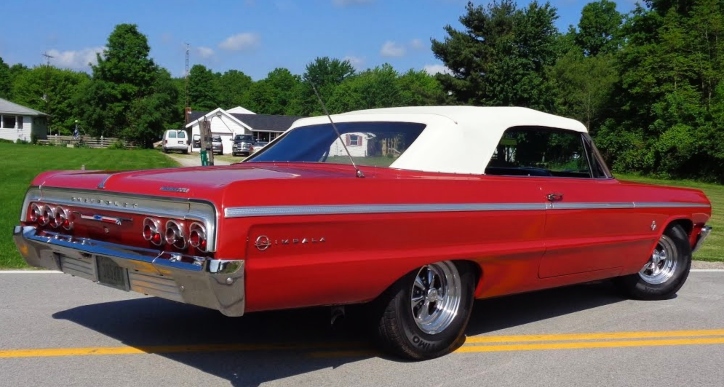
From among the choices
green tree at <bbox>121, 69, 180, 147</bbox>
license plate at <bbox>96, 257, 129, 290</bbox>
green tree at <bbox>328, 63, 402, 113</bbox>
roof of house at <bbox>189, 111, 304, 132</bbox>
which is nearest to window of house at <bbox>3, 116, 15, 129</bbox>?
green tree at <bbox>121, 69, 180, 147</bbox>

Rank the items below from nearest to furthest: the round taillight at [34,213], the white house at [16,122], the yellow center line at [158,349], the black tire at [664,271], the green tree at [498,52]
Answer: the yellow center line at [158,349]
the round taillight at [34,213]
the black tire at [664,271]
the green tree at [498,52]
the white house at [16,122]

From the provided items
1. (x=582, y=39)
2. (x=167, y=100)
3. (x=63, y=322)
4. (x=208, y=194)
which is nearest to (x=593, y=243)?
(x=208, y=194)

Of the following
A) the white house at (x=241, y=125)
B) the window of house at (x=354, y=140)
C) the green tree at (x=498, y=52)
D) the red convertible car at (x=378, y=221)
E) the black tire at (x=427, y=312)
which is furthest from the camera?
the white house at (x=241, y=125)

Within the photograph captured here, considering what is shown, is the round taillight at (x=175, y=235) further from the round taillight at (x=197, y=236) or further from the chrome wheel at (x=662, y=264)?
the chrome wheel at (x=662, y=264)

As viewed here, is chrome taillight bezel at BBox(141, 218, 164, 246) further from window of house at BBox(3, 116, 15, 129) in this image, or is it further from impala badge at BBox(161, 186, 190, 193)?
window of house at BBox(3, 116, 15, 129)

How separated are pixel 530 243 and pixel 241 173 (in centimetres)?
207

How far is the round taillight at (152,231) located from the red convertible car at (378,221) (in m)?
0.01

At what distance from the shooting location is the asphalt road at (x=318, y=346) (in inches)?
171

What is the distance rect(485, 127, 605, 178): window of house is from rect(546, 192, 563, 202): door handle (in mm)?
472

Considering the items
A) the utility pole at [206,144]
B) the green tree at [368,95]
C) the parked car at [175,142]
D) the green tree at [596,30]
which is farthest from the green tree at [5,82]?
the utility pole at [206,144]

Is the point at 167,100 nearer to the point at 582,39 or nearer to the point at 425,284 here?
the point at 582,39

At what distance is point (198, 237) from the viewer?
3719mm

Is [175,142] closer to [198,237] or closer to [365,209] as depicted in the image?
[365,209]

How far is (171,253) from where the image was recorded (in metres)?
3.86
